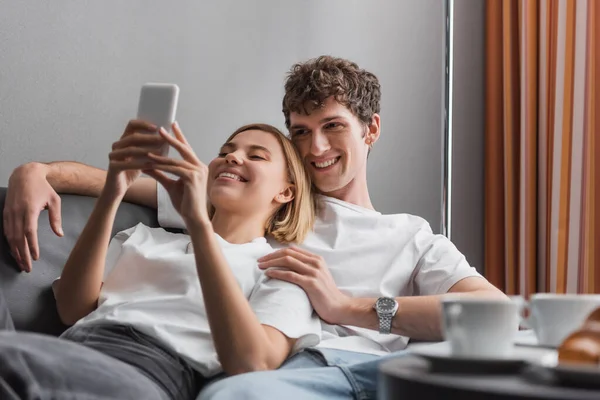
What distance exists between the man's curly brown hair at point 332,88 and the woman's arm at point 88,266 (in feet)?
2.26

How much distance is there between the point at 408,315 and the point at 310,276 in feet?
0.81

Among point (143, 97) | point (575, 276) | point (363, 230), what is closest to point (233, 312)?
point (143, 97)

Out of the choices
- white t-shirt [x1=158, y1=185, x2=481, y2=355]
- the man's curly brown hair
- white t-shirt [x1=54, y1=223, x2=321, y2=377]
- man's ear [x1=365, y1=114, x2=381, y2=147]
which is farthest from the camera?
man's ear [x1=365, y1=114, x2=381, y2=147]

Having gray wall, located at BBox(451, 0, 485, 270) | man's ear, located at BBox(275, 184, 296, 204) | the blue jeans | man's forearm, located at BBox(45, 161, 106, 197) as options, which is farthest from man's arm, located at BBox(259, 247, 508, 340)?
gray wall, located at BBox(451, 0, 485, 270)

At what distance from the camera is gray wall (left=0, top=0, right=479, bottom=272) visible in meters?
2.61

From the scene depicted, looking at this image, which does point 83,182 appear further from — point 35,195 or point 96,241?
point 96,241

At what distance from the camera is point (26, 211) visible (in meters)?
1.88

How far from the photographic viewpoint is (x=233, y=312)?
150cm

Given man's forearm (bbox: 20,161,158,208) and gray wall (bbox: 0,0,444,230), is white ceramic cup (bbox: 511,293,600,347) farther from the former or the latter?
gray wall (bbox: 0,0,444,230)

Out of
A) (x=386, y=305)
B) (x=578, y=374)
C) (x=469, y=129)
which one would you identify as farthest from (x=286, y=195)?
(x=469, y=129)

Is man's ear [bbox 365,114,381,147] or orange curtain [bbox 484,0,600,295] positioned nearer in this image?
man's ear [bbox 365,114,381,147]

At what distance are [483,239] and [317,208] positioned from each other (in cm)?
138

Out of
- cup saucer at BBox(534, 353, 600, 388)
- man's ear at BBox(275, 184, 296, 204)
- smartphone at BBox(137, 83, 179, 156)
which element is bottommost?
cup saucer at BBox(534, 353, 600, 388)

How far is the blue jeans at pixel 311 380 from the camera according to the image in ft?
4.59
